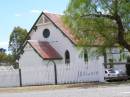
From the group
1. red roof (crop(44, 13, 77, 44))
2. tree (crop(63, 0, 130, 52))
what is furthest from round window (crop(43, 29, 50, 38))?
tree (crop(63, 0, 130, 52))

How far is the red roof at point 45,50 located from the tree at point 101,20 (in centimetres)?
1418

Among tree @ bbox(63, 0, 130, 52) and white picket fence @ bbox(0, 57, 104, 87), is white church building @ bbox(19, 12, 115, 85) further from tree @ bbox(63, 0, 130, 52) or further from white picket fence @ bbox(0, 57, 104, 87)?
tree @ bbox(63, 0, 130, 52)

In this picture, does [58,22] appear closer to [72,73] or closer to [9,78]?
[9,78]

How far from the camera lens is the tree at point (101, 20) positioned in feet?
130

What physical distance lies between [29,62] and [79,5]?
18857 millimetres

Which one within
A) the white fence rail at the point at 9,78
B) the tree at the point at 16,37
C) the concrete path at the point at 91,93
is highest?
the tree at the point at 16,37

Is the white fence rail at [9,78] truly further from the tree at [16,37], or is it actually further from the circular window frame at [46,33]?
the tree at [16,37]

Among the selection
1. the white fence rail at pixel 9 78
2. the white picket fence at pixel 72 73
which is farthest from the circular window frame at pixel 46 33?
the white picket fence at pixel 72 73

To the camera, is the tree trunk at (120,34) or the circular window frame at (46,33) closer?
the tree trunk at (120,34)

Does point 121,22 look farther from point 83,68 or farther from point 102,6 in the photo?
point 83,68

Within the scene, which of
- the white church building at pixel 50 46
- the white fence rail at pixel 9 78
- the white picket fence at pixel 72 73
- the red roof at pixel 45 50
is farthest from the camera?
the red roof at pixel 45 50

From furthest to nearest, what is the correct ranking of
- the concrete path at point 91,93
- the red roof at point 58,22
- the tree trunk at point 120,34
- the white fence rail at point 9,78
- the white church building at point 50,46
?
1. the red roof at point 58,22
2. the white church building at point 50,46
3. the white fence rail at point 9,78
4. the tree trunk at point 120,34
5. the concrete path at point 91,93

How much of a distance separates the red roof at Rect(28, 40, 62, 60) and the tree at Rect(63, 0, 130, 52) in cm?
1418

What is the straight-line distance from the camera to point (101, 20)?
4022cm
